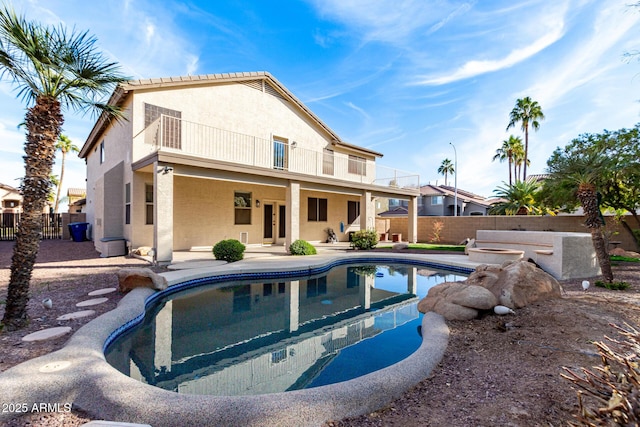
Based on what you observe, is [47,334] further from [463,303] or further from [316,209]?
[316,209]

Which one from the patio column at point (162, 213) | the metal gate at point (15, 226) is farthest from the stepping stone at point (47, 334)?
the metal gate at point (15, 226)

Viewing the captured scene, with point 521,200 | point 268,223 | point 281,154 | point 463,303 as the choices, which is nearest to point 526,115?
point 521,200

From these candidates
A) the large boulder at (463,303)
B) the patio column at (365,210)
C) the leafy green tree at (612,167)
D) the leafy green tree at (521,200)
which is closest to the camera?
the large boulder at (463,303)

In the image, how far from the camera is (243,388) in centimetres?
345

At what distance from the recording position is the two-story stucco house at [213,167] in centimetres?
1054

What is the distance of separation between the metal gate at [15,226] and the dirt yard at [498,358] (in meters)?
16.5

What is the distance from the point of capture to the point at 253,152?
13.1 meters

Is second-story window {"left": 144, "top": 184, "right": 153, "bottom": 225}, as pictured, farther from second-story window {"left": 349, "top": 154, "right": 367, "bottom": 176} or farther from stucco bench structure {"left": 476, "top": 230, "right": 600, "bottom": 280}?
stucco bench structure {"left": 476, "top": 230, "right": 600, "bottom": 280}

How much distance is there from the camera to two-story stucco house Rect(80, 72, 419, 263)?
10.5 meters

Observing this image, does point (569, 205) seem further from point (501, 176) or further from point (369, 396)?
point (501, 176)

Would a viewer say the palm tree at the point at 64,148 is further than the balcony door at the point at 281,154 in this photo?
Yes

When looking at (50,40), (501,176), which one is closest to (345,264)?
(50,40)

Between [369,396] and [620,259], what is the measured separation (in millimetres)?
14059

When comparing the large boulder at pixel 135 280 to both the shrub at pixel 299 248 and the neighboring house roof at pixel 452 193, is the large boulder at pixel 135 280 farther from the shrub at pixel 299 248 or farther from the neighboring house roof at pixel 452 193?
the neighboring house roof at pixel 452 193
